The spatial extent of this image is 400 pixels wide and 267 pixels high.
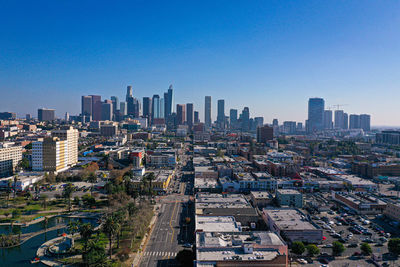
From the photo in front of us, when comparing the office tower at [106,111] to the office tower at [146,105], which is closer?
the office tower at [106,111]

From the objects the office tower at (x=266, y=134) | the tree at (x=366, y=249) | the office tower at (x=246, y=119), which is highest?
the office tower at (x=246, y=119)

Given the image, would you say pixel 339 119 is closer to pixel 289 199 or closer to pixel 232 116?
pixel 232 116

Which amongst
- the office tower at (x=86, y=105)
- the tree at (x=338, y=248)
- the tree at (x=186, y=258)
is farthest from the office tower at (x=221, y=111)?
the tree at (x=186, y=258)

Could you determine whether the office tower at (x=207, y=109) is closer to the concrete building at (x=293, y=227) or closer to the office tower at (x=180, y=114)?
the office tower at (x=180, y=114)

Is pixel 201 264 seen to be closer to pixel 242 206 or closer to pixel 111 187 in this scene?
pixel 242 206

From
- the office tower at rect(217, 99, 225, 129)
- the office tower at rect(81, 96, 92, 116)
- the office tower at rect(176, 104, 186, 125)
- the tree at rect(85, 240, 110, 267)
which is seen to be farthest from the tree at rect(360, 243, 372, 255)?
the office tower at rect(81, 96, 92, 116)

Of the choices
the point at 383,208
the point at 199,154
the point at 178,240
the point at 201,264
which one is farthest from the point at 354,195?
the point at 199,154
